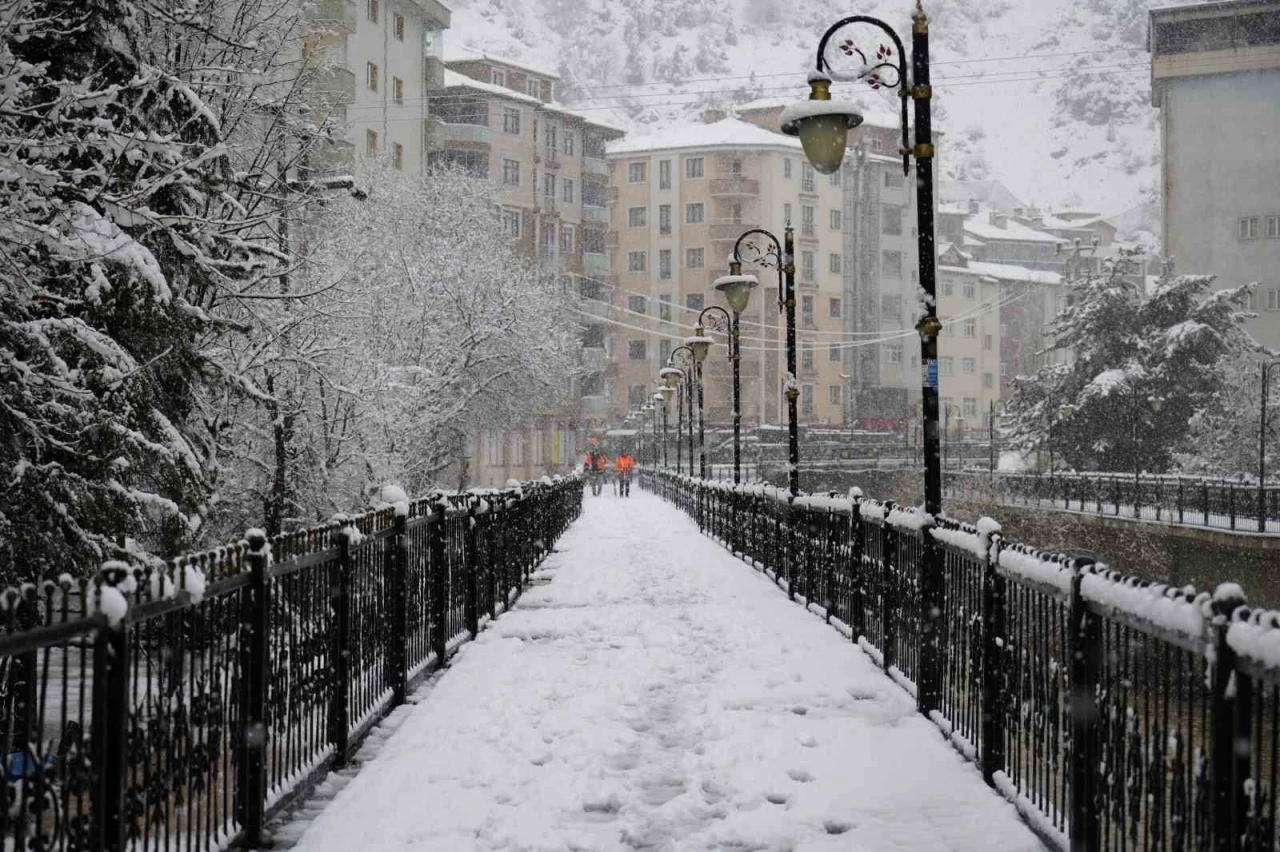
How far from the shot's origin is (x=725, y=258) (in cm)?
9612

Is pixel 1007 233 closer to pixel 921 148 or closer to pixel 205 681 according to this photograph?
pixel 921 148

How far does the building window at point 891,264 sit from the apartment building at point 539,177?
87.0 ft

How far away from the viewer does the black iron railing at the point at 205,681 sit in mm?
4105

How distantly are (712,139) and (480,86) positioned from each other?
25.0 metres

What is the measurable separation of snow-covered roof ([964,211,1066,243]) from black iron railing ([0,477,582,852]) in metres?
124

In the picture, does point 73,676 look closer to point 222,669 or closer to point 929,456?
point 222,669

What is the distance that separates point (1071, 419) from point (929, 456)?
4236 centimetres

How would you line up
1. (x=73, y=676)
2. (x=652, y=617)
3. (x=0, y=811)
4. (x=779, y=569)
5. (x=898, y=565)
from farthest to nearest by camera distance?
(x=779, y=569) → (x=652, y=617) → (x=898, y=565) → (x=73, y=676) → (x=0, y=811)

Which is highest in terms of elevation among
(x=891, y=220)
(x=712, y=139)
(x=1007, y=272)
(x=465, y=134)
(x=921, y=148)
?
(x=712, y=139)

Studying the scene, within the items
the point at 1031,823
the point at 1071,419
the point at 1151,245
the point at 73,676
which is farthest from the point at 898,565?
the point at 1151,245

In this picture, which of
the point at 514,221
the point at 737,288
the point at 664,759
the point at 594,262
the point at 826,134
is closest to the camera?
the point at 664,759

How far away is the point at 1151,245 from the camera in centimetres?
18400

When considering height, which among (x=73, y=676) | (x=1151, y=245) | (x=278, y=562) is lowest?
(x=73, y=676)

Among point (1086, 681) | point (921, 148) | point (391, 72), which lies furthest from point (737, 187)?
point (1086, 681)
